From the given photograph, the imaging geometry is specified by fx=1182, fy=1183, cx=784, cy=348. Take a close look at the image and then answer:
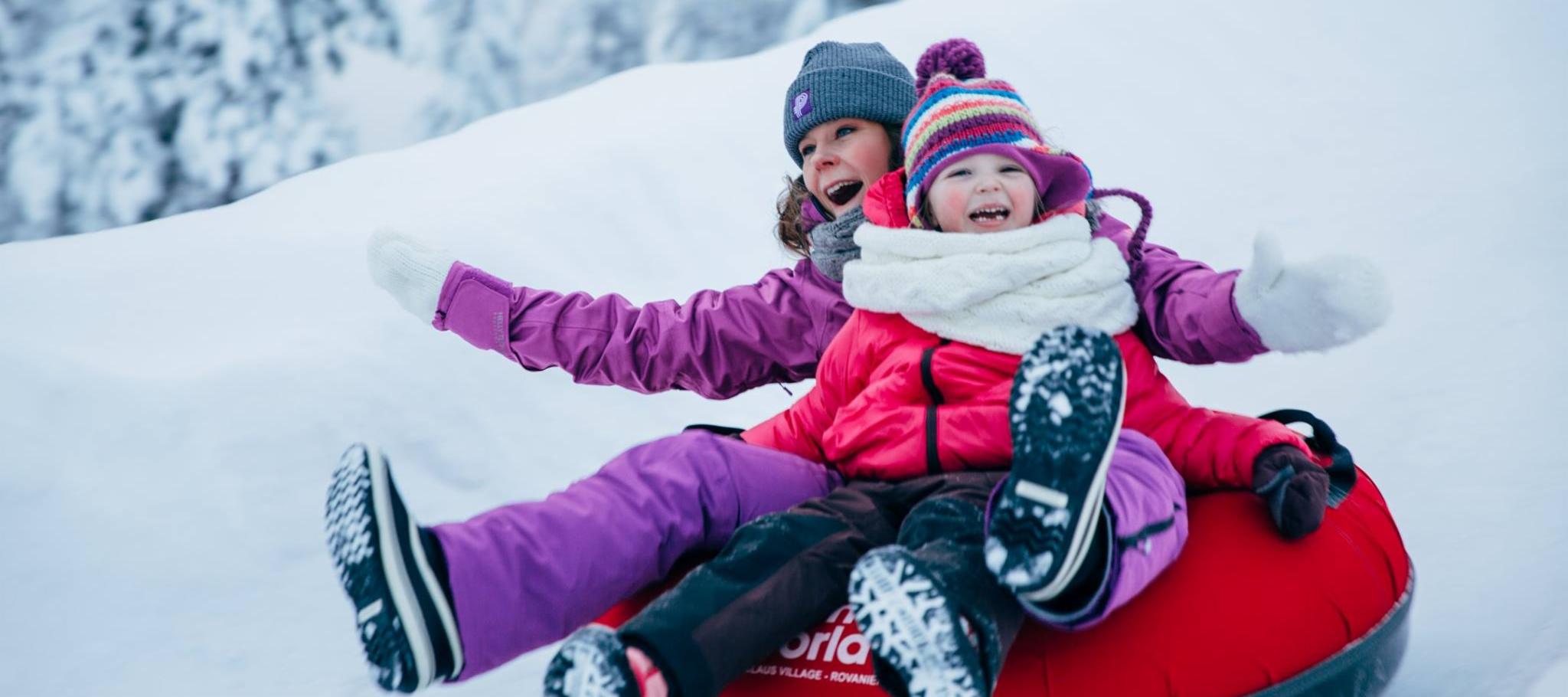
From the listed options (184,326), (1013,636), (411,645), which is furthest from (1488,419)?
(184,326)

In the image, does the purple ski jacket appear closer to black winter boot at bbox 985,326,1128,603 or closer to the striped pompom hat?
the striped pompom hat

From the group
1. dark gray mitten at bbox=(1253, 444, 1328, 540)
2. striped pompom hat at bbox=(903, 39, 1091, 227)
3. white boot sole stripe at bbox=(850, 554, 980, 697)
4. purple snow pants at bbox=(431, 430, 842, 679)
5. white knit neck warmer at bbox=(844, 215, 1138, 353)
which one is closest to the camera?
white boot sole stripe at bbox=(850, 554, 980, 697)

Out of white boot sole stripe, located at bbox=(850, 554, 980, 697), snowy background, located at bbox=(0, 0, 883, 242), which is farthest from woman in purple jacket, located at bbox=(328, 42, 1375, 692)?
snowy background, located at bbox=(0, 0, 883, 242)

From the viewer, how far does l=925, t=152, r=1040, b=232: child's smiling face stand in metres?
1.26

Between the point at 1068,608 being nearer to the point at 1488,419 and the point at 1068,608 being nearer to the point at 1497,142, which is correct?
the point at 1488,419

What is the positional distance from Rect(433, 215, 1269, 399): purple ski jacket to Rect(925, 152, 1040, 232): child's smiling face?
0.64 feet

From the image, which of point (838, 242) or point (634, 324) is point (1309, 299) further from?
point (634, 324)

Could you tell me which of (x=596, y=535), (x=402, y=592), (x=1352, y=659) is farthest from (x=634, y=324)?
(x=1352, y=659)

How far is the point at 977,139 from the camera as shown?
1311mm

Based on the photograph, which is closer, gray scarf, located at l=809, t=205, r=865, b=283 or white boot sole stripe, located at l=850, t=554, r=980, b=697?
white boot sole stripe, located at l=850, t=554, r=980, b=697

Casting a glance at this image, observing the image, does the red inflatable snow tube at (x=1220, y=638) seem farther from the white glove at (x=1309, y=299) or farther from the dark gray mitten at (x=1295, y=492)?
the white glove at (x=1309, y=299)

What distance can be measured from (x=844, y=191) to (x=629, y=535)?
0.75 m

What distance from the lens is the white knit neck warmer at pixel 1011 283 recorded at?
1189 mm

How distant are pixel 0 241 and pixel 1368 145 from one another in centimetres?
287
